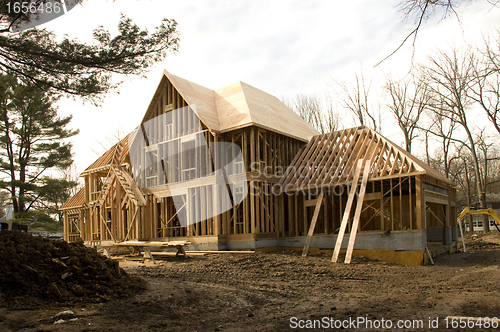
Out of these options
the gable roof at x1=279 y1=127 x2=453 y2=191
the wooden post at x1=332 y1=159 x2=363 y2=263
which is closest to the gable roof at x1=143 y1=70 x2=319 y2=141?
the gable roof at x1=279 y1=127 x2=453 y2=191

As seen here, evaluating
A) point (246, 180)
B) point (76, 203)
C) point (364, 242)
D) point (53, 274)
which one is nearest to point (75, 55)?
point (53, 274)

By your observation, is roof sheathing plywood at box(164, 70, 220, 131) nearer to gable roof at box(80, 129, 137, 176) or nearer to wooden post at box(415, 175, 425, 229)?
gable roof at box(80, 129, 137, 176)

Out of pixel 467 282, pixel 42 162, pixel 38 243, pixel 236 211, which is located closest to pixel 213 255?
pixel 236 211

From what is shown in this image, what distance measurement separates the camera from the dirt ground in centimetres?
561

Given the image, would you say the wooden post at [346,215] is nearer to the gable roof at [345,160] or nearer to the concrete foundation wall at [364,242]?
the gable roof at [345,160]

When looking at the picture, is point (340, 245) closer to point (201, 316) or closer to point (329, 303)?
point (329, 303)

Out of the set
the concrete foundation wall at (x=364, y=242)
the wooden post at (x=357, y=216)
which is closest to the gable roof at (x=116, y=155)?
the concrete foundation wall at (x=364, y=242)

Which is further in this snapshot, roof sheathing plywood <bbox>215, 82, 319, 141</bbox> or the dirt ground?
roof sheathing plywood <bbox>215, 82, 319, 141</bbox>

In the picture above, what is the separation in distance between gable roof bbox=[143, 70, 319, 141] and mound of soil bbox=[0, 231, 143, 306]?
881 cm

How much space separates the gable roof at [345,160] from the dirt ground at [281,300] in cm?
349

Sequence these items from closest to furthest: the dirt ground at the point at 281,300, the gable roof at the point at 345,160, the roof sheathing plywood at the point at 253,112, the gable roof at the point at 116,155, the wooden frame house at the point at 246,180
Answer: the dirt ground at the point at 281,300
the gable roof at the point at 345,160
the wooden frame house at the point at 246,180
the roof sheathing plywood at the point at 253,112
the gable roof at the point at 116,155

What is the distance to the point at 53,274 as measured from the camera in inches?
271

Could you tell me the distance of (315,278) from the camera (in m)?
10.4

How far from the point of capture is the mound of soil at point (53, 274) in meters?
6.31
